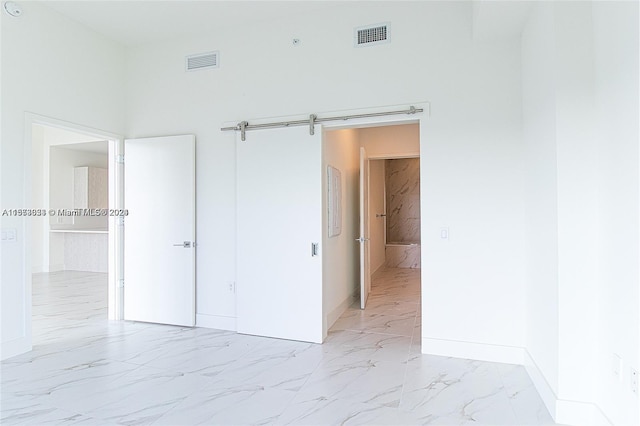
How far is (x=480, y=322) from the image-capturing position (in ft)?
9.82

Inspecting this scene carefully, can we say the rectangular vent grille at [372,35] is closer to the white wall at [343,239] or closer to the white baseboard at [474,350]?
the white wall at [343,239]

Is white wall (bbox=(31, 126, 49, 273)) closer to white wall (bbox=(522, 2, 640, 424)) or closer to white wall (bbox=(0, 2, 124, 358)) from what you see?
white wall (bbox=(0, 2, 124, 358))

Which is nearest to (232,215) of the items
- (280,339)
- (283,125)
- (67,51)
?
(283,125)

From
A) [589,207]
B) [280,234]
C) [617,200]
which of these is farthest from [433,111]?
[280,234]

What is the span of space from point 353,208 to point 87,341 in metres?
3.58

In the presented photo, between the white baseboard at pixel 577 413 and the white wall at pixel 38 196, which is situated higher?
the white wall at pixel 38 196

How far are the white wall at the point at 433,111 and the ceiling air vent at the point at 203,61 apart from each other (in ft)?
0.28

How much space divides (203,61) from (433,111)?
2.55 meters

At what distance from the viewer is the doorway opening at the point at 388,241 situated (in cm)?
401

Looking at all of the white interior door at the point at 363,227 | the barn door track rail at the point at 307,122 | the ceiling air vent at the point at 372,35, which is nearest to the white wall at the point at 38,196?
the barn door track rail at the point at 307,122

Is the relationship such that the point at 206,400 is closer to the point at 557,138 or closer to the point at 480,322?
the point at 480,322

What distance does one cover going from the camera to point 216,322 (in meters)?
3.86

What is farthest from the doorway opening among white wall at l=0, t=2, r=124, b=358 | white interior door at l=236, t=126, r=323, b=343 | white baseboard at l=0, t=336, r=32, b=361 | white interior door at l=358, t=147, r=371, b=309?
white baseboard at l=0, t=336, r=32, b=361

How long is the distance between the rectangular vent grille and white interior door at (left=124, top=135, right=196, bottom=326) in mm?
2056
